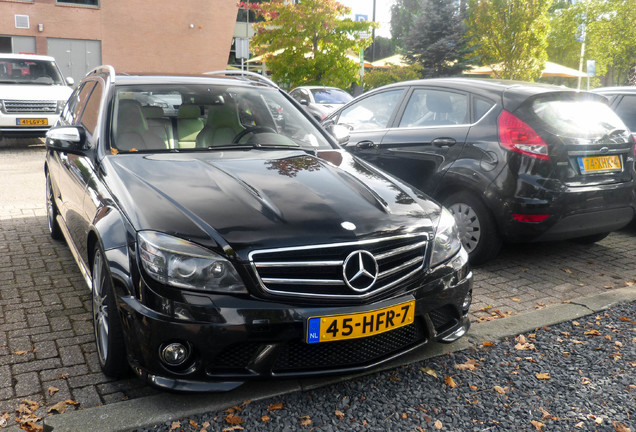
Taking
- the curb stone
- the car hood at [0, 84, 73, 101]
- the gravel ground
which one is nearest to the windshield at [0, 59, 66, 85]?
the car hood at [0, 84, 73, 101]

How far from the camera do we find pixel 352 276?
2939mm

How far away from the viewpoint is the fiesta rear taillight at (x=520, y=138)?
16.3ft

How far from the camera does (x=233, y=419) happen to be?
2.93m

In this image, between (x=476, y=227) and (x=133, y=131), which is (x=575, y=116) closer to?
(x=476, y=227)

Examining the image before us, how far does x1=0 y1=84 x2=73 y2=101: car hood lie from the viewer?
1300cm

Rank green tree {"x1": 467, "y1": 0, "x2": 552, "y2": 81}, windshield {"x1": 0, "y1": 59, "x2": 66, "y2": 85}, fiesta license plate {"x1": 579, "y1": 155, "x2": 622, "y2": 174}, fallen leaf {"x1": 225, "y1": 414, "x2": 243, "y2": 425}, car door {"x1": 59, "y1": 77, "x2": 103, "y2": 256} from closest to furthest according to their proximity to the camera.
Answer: fallen leaf {"x1": 225, "y1": 414, "x2": 243, "y2": 425} < car door {"x1": 59, "y1": 77, "x2": 103, "y2": 256} < fiesta license plate {"x1": 579, "y1": 155, "x2": 622, "y2": 174} < windshield {"x1": 0, "y1": 59, "x2": 66, "y2": 85} < green tree {"x1": 467, "y1": 0, "x2": 552, "y2": 81}

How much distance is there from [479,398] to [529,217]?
2167 mm

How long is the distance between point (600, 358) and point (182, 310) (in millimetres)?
2496

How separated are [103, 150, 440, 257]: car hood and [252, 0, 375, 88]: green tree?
1928 centimetres

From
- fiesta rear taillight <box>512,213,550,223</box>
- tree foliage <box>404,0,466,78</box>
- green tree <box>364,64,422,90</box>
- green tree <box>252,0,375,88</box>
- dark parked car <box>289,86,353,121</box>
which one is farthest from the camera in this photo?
tree foliage <box>404,0,466,78</box>

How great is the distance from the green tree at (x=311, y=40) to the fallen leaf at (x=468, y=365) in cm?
1982

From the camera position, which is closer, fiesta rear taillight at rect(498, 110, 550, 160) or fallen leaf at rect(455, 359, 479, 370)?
fallen leaf at rect(455, 359, 479, 370)

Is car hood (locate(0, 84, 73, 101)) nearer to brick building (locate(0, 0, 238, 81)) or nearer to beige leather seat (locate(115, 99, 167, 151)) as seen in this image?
beige leather seat (locate(115, 99, 167, 151))

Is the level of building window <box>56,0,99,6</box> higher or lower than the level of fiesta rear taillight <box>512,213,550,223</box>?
higher
